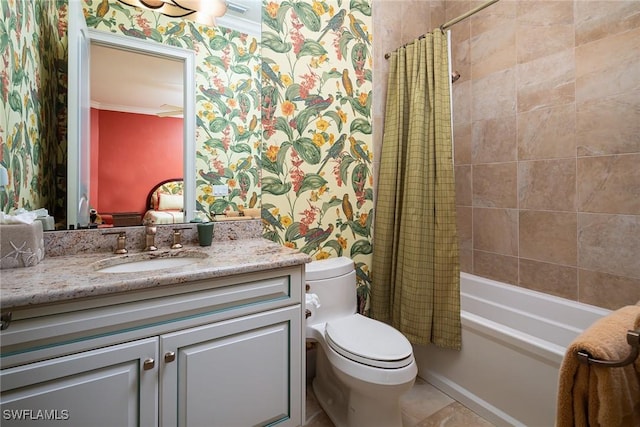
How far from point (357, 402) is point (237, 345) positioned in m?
0.69

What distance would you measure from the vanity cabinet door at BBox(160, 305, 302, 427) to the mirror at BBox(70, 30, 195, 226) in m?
0.69

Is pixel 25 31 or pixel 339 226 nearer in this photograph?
pixel 25 31

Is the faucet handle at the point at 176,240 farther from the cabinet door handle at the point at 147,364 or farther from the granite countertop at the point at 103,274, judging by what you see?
the cabinet door handle at the point at 147,364

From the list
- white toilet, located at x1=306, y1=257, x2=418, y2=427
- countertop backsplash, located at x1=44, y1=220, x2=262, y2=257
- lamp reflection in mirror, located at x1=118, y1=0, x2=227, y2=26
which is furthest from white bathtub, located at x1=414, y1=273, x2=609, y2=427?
lamp reflection in mirror, located at x1=118, y1=0, x2=227, y2=26

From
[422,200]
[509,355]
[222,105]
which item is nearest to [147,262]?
[222,105]

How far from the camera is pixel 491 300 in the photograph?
2107mm

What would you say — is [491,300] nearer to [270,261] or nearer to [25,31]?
[270,261]

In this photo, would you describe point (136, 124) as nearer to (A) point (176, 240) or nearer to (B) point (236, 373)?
(A) point (176, 240)

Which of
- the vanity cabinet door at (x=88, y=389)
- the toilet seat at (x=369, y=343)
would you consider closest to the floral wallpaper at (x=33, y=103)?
the vanity cabinet door at (x=88, y=389)

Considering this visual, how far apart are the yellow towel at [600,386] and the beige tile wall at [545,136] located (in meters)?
1.08

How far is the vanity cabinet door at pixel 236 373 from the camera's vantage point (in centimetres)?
102

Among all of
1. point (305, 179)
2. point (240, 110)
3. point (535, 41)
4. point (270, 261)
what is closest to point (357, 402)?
point (270, 261)

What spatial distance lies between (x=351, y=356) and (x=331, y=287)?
1.41 ft

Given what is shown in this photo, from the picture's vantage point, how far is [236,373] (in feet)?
3.67
